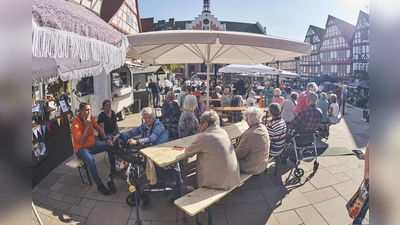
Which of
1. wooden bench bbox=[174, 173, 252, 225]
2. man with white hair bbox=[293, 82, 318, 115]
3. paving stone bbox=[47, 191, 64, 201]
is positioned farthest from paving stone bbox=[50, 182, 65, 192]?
man with white hair bbox=[293, 82, 318, 115]

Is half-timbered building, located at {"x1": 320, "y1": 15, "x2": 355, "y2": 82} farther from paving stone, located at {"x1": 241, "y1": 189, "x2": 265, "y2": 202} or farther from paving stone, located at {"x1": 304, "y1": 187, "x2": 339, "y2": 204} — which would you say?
paving stone, located at {"x1": 241, "y1": 189, "x2": 265, "y2": 202}

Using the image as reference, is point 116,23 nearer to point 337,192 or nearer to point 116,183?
point 116,183

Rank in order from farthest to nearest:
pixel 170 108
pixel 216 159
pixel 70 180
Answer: pixel 170 108 → pixel 70 180 → pixel 216 159

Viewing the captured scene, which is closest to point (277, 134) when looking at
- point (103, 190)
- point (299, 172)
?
point (299, 172)

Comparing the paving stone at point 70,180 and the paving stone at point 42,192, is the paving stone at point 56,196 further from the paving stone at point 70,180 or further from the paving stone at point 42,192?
→ the paving stone at point 70,180

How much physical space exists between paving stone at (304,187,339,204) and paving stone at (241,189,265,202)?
673 millimetres

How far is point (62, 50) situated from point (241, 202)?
2.79 m

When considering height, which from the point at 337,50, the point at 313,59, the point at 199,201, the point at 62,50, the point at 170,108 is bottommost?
the point at 199,201

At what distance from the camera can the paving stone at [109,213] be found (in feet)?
9.24

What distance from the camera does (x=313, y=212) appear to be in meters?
2.98

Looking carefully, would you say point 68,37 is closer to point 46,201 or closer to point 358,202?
point 46,201

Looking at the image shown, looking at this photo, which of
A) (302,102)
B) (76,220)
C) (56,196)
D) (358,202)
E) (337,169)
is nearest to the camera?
(358,202)

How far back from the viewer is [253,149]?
3.05 m

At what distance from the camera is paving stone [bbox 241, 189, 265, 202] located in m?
3.31
